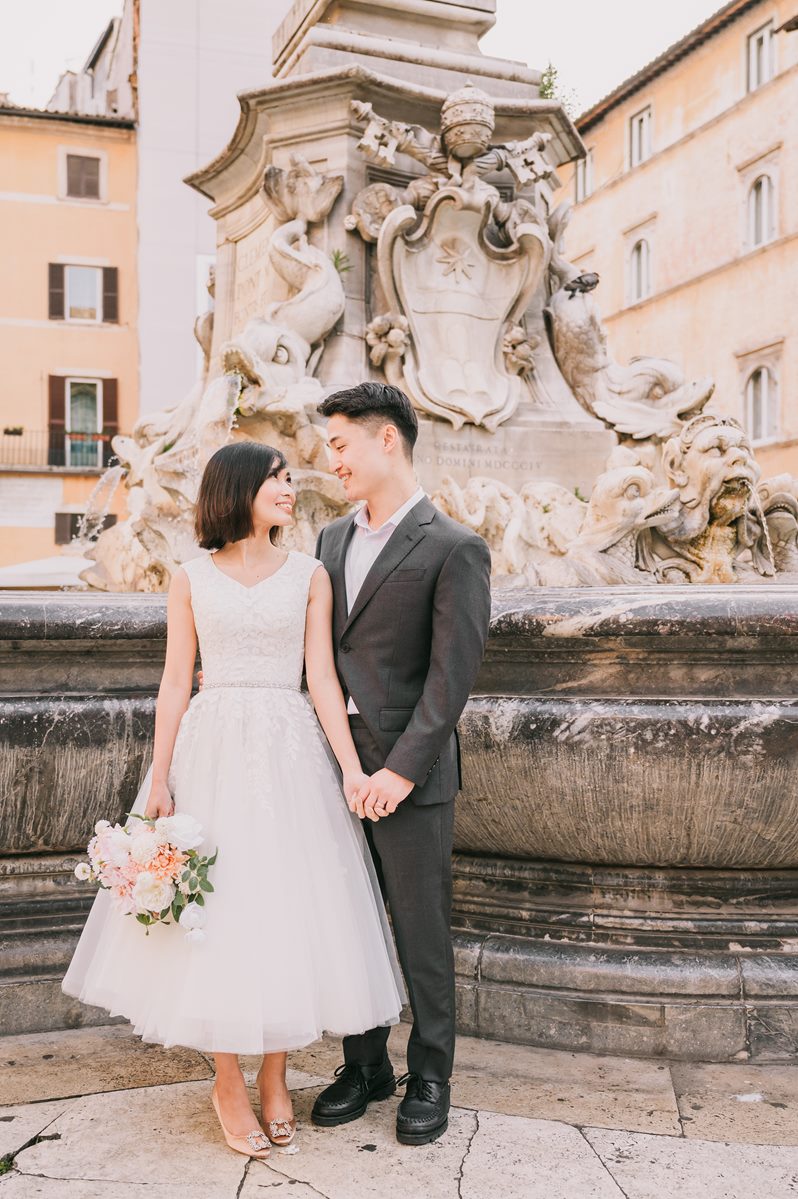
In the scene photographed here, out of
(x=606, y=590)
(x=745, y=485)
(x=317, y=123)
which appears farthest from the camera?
(x=317, y=123)

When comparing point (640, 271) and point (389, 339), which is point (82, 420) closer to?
point (640, 271)

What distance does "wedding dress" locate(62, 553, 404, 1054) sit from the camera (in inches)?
102

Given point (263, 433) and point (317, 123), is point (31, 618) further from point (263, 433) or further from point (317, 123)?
point (317, 123)

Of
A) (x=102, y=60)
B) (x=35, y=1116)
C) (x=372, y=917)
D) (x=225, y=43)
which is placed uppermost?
(x=102, y=60)

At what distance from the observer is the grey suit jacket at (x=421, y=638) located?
2.65m

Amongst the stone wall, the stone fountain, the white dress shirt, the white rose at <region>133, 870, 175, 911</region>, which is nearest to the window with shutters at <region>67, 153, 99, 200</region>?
the stone fountain

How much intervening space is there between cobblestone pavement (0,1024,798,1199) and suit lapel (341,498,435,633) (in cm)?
108

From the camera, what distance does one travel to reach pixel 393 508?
9.37 ft

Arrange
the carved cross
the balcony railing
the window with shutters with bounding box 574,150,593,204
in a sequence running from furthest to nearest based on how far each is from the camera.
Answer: the window with shutters with bounding box 574,150,593,204 → the balcony railing → the carved cross

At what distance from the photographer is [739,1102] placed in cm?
292

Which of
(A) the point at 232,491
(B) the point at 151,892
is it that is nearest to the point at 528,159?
(A) the point at 232,491

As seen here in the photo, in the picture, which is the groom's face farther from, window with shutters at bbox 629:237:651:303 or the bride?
window with shutters at bbox 629:237:651:303

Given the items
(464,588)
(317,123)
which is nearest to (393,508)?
(464,588)

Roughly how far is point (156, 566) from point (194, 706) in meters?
3.87
